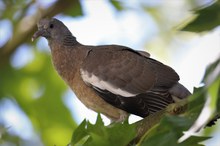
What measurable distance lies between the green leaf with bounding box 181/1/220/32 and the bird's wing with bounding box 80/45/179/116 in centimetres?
276

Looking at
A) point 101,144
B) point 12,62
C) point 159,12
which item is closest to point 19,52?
point 12,62

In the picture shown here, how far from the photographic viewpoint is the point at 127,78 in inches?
172

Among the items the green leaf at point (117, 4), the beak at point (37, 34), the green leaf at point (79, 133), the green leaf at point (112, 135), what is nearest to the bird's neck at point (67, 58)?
the beak at point (37, 34)

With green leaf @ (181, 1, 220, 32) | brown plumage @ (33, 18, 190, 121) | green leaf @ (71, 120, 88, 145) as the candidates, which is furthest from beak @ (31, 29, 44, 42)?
green leaf @ (181, 1, 220, 32)

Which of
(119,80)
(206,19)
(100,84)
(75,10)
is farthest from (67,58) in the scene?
(206,19)

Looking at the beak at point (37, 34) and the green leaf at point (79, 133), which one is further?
the beak at point (37, 34)

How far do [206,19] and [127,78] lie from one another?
2.97 m

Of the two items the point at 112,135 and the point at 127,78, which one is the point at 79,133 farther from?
the point at 127,78

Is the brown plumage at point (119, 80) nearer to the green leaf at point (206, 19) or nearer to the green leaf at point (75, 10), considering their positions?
the green leaf at point (75, 10)

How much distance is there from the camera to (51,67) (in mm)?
5480

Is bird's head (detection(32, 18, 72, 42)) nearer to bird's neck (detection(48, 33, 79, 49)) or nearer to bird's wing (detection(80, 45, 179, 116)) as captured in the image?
bird's neck (detection(48, 33, 79, 49))

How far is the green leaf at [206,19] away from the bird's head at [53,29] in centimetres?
376

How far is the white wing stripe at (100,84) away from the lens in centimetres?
428

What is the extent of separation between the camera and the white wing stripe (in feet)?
14.0
